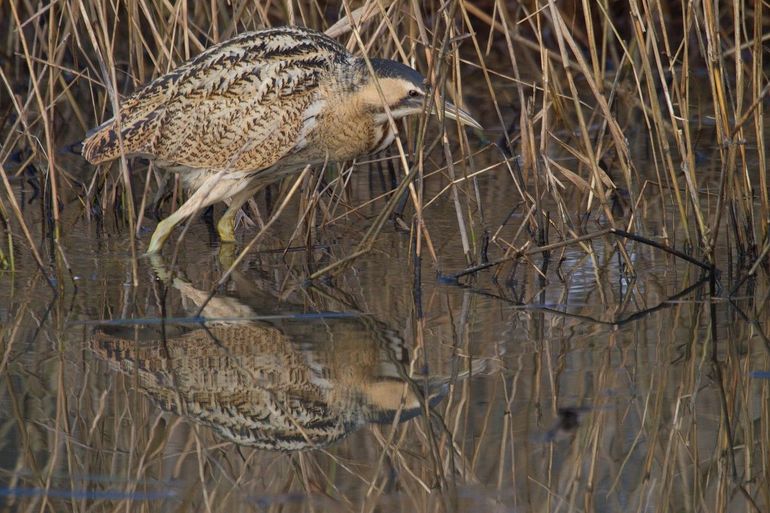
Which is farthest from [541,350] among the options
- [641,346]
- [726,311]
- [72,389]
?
[72,389]

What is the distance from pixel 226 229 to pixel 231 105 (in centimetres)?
54

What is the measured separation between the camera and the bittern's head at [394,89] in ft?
16.2

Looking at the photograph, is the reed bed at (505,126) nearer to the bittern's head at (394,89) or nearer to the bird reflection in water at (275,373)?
the bittern's head at (394,89)

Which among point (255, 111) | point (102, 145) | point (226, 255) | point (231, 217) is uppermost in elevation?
point (255, 111)

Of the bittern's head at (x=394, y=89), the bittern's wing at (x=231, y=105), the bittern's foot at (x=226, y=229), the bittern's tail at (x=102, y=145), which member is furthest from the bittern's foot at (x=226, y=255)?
the bittern's head at (x=394, y=89)

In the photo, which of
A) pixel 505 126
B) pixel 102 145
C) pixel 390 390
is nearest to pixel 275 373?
pixel 390 390

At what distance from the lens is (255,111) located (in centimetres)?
507

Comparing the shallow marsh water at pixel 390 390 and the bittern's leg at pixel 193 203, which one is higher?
the bittern's leg at pixel 193 203

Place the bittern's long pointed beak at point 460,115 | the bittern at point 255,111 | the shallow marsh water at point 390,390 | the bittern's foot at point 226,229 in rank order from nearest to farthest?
the shallow marsh water at point 390,390 < the bittern's long pointed beak at point 460,115 < the bittern at point 255,111 < the bittern's foot at point 226,229

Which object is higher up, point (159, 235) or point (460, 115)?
point (460, 115)

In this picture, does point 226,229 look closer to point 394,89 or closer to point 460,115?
point 394,89

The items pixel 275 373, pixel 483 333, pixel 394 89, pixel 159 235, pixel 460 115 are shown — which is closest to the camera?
pixel 275 373

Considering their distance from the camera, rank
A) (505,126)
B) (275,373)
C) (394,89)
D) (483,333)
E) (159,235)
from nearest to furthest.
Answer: (275,373)
(483,333)
(394,89)
(159,235)
(505,126)

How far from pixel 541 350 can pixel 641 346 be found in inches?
10.8
